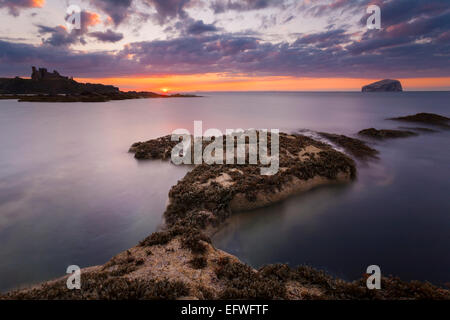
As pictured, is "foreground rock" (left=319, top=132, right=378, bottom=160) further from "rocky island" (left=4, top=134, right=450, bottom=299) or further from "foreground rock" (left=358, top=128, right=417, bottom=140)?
"rocky island" (left=4, top=134, right=450, bottom=299)

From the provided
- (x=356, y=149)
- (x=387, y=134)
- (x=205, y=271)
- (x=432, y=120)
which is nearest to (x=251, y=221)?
(x=205, y=271)

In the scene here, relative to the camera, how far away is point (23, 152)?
26828 mm

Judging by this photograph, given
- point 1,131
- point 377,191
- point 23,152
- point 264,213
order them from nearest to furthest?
1. point 264,213
2. point 377,191
3. point 23,152
4. point 1,131

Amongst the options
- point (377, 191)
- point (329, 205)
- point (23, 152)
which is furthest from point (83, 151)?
point (377, 191)

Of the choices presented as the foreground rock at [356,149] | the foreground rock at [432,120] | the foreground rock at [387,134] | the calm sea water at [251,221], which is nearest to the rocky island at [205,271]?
the calm sea water at [251,221]

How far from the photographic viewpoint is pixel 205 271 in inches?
295

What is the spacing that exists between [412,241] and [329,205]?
14.2 ft

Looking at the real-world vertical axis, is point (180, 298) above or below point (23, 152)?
below

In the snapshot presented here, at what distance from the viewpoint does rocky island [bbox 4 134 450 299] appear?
594cm

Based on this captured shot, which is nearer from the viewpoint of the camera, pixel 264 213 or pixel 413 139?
pixel 264 213

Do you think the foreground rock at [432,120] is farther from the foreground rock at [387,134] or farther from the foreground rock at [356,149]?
the foreground rock at [356,149]
